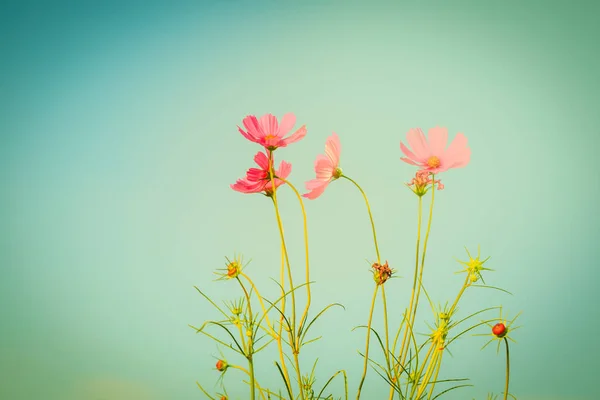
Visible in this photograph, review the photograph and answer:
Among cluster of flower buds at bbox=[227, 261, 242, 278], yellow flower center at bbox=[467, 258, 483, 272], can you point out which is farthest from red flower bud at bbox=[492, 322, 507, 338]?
cluster of flower buds at bbox=[227, 261, 242, 278]

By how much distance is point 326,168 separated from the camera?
2.57 feet

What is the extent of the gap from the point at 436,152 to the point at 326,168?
0.54 feet

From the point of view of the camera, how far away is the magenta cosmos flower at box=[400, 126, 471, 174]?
0.72 metres

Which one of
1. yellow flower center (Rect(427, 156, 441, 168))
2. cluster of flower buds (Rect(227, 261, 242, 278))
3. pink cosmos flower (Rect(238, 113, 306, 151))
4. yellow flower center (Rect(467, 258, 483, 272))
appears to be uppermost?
pink cosmos flower (Rect(238, 113, 306, 151))

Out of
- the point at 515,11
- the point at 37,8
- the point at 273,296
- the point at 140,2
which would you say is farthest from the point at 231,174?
the point at 515,11

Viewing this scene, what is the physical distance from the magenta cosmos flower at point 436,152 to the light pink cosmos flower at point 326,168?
99mm

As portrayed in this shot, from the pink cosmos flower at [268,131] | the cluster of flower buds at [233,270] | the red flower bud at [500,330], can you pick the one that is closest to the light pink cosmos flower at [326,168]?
the pink cosmos flower at [268,131]

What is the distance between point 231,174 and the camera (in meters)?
1.67

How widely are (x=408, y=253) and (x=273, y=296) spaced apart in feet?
1.41

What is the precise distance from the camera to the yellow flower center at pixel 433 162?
28.9 inches

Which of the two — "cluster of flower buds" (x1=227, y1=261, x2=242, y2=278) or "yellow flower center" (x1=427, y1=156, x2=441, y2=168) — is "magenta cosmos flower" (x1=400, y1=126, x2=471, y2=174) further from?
"cluster of flower buds" (x1=227, y1=261, x2=242, y2=278)

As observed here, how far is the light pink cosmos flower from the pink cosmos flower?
49 millimetres

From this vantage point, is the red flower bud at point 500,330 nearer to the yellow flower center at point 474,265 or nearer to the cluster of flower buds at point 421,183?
the yellow flower center at point 474,265

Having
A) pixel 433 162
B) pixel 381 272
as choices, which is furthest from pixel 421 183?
pixel 381 272
